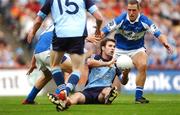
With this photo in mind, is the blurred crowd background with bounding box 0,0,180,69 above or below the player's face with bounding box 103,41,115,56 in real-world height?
below

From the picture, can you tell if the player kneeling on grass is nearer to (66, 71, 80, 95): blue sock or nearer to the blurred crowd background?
(66, 71, 80, 95): blue sock

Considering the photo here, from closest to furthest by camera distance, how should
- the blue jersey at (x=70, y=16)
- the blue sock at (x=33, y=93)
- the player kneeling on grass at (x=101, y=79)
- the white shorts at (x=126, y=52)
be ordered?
the blue jersey at (x=70, y=16)
the player kneeling on grass at (x=101, y=79)
the blue sock at (x=33, y=93)
the white shorts at (x=126, y=52)

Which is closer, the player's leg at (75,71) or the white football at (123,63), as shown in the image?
the player's leg at (75,71)

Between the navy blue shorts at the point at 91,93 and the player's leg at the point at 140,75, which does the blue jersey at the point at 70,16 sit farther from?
the player's leg at the point at 140,75

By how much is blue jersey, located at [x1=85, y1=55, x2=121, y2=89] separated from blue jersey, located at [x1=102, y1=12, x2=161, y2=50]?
2.61 ft

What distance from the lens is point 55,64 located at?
13812mm

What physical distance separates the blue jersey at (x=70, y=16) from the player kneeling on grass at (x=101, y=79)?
1.76 metres

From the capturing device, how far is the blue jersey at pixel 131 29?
1572 centimetres

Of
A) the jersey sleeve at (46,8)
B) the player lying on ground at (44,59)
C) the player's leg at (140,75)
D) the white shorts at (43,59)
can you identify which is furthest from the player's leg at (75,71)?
the player's leg at (140,75)

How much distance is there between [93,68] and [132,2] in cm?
158

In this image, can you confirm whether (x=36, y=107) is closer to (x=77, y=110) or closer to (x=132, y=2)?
(x=77, y=110)

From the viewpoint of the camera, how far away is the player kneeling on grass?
1518 cm

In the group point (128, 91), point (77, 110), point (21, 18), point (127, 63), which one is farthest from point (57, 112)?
point (21, 18)

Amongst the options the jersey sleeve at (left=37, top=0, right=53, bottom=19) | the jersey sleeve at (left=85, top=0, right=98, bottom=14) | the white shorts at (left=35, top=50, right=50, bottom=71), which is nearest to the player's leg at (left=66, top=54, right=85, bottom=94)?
the jersey sleeve at (left=85, top=0, right=98, bottom=14)
